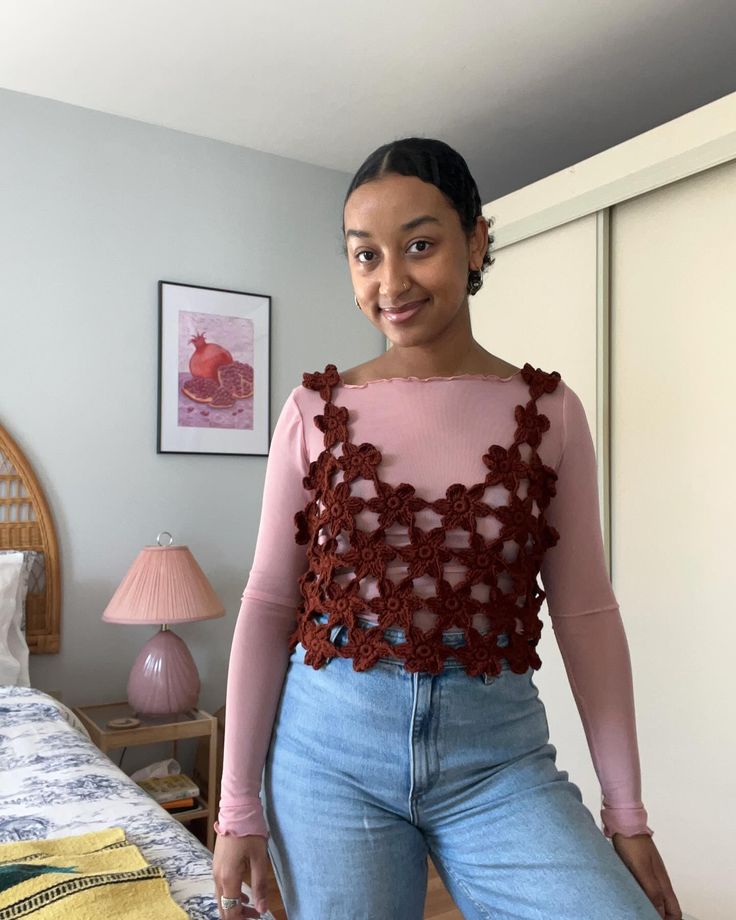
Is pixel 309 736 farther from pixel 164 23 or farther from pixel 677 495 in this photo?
pixel 164 23

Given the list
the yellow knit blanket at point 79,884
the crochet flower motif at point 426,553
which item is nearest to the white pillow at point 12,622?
the yellow knit blanket at point 79,884

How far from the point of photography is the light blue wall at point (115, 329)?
284cm

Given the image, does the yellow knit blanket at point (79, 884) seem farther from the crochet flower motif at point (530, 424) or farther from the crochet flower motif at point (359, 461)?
the crochet flower motif at point (530, 424)

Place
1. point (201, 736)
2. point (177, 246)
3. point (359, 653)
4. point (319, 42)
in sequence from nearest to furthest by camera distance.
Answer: point (359, 653) → point (319, 42) → point (201, 736) → point (177, 246)

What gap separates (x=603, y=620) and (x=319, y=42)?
215cm

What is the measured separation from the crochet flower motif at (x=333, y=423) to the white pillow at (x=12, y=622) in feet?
6.57

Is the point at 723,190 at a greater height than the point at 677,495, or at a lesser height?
greater

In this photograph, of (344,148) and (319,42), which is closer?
(319,42)

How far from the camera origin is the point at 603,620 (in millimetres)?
900

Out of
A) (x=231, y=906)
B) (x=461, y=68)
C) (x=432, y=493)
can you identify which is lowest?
(x=231, y=906)

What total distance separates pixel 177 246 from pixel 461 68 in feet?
3.94

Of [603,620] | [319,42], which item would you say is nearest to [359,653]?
[603,620]

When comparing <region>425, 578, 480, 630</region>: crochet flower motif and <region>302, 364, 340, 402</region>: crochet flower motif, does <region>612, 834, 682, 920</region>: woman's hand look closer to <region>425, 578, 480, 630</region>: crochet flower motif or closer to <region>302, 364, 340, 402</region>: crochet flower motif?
<region>425, 578, 480, 630</region>: crochet flower motif

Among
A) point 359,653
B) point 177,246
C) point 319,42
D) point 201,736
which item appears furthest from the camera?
point 177,246
